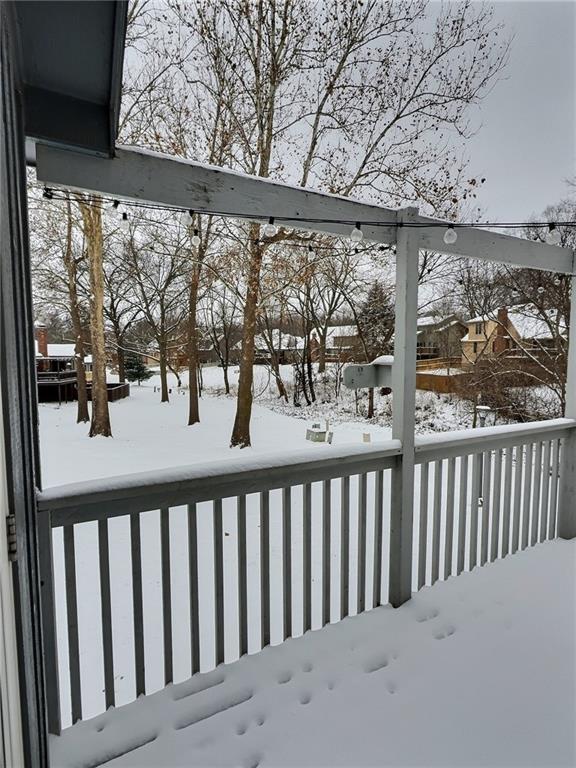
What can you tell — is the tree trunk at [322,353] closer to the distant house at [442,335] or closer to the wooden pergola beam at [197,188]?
the distant house at [442,335]

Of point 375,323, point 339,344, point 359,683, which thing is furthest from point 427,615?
point 339,344

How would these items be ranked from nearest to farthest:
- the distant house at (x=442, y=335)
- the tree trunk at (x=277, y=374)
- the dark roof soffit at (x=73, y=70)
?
1. the dark roof soffit at (x=73, y=70)
2. the distant house at (x=442, y=335)
3. the tree trunk at (x=277, y=374)

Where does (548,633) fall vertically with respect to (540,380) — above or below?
below

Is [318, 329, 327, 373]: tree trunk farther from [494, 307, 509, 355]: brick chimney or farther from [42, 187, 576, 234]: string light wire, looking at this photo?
[42, 187, 576, 234]: string light wire

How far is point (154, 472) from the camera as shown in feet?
5.57

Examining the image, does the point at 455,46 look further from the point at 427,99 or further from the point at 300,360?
the point at 300,360

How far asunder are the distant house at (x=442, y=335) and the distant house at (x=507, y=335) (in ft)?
1.29

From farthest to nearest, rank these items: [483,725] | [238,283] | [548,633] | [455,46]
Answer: [238,283] < [455,46] < [548,633] < [483,725]

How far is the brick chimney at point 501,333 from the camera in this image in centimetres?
1047

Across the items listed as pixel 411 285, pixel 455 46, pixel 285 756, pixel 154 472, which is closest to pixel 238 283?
pixel 455 46

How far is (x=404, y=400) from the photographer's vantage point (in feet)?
7.55

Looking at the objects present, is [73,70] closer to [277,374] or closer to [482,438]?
[482,438]

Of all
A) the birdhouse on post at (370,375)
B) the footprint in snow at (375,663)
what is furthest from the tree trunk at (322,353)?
the footprint in snow at (375,663)

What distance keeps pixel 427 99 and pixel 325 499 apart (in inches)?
281
